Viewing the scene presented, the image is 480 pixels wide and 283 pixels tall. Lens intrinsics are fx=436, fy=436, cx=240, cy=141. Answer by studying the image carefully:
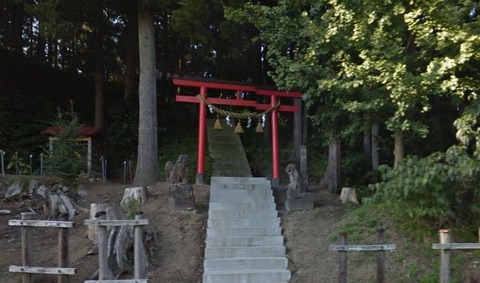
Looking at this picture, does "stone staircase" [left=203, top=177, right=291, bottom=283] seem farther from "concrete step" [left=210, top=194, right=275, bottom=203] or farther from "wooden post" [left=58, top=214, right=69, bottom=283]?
"wooden post" [left=58, top=214, right=69, bottom=283]

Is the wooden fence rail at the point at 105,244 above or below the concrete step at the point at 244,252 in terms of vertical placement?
above

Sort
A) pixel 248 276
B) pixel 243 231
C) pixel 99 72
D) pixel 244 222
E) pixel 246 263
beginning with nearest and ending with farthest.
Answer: pixel 248 276, pixel 246 263, pixel 243 231, pixel 244 222, pixel 99 72

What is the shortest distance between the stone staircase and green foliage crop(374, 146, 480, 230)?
7.21ft

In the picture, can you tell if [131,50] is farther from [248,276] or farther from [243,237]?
[248,276]

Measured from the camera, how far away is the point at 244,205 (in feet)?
30.9

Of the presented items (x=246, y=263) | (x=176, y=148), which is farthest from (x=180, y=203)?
(x=176, y=148)

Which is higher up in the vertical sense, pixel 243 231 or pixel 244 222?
pixel 244 222

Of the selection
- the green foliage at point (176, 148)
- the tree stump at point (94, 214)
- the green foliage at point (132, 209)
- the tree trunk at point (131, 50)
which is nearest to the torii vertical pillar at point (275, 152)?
the green foliage at point (132, 209)

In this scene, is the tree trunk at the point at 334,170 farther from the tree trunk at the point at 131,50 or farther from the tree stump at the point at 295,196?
the tree trunk at the point at 131,50

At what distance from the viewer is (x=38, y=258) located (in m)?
8.24

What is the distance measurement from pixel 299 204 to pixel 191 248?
2.77 m

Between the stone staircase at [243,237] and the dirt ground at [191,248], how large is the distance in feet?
0.72

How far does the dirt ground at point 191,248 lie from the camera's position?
7.26 metres

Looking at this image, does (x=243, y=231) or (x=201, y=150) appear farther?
(x=201, y=150)
